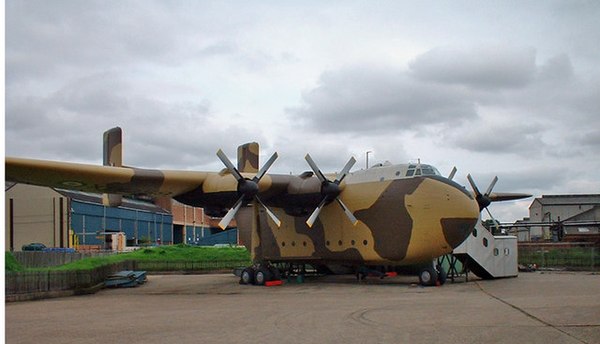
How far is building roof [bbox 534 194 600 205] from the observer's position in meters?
66.4

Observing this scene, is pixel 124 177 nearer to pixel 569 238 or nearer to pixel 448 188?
pixel 448 188

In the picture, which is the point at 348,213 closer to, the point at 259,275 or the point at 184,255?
the point at 259,275

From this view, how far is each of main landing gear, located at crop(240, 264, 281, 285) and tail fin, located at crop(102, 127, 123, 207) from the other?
6.34 metres

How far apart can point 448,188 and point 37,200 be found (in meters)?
44.4

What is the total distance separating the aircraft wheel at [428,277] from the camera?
902 inches

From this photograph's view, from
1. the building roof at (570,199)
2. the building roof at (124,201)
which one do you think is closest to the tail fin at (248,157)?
the building roof at (124,201)

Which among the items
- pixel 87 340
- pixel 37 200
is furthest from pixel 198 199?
pixel 37 200

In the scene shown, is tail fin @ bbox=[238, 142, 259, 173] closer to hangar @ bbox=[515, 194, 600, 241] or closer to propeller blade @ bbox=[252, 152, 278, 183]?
propeller blade @ bbox=[252, 152, 278, 183]

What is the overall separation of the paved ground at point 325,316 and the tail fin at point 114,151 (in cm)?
617

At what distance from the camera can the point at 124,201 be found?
69.6 metres

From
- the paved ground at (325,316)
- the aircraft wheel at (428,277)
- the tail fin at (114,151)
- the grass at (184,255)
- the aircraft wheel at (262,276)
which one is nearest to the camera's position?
the paved ground at (325,316)

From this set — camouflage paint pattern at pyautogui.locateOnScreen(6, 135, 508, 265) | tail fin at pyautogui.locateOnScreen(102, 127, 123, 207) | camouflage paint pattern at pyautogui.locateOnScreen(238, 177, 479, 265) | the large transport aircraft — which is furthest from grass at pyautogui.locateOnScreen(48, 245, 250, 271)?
camouflage paint pattern at pyautogui.locateOnScreen(238, 177, 479, 265)

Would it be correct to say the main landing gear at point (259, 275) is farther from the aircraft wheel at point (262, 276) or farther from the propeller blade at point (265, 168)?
the propeller blade at point (265, 168)

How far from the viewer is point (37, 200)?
56.3m
